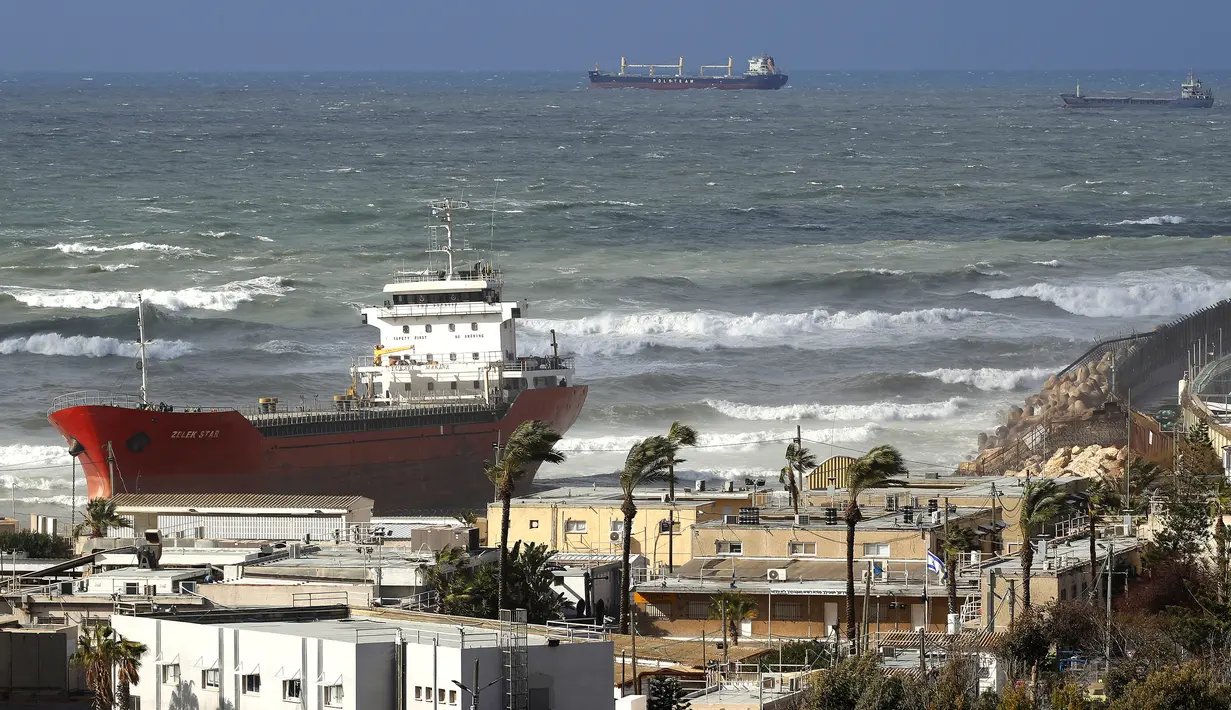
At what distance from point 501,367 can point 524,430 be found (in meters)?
35.6

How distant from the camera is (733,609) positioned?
36062 mm

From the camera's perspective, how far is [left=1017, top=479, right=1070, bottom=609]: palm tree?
1350 inches

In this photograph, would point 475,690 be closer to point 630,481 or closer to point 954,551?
point 954,551

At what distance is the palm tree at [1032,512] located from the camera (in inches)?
1350

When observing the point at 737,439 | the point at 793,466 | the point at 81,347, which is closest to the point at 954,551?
the point at 793,466

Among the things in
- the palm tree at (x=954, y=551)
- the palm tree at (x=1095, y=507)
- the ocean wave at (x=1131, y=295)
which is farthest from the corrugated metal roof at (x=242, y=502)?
the ocean wave at (x=1131, y=295)

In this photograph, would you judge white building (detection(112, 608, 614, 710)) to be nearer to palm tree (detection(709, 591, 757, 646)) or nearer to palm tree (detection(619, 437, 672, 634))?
palm tree (detection(709, 591, 757, 646))

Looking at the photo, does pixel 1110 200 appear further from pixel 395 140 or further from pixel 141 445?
pixel 141 445

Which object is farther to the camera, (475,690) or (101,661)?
(101,661)

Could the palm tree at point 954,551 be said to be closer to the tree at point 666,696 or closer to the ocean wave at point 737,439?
the tree at point 666,696

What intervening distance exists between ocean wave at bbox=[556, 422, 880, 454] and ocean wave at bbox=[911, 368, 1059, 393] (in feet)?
28.5

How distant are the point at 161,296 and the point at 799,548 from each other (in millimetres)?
74311

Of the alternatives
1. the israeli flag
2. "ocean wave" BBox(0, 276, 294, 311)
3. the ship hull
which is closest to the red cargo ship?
the ship hull

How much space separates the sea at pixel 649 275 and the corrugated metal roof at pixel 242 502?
19452 mm
